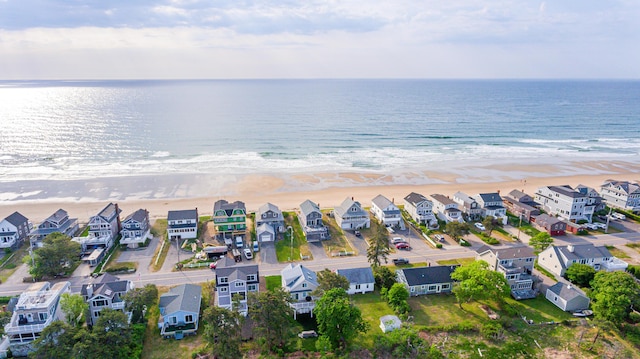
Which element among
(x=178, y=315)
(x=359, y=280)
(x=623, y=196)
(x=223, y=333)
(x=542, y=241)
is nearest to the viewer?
(x=223, y=333)

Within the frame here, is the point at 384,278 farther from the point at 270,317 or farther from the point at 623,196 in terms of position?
the point at 623,196

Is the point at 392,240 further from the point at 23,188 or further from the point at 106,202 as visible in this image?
the point at 23,188

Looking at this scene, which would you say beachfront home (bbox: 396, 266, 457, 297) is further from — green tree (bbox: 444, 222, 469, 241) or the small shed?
green tree (bbox: 444, 222, 469, 241)

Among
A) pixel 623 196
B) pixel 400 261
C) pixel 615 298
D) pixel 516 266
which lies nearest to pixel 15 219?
pixel 400 261

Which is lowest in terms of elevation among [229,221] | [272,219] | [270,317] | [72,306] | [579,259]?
[579,259]

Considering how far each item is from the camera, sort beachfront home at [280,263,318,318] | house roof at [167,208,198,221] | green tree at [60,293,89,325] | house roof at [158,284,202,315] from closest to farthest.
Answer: green tree at [60,293,89,325] < house roof at [158,284,202,315] < beachfront home at [280,263,318,318] < house roof at [167,208,198,221]

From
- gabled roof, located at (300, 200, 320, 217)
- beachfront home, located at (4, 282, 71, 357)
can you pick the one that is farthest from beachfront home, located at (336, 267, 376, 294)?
beachfront home, located at (4, 282, 71, 357)

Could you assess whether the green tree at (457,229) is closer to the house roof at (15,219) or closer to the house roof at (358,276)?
the house roof at (358,276)
